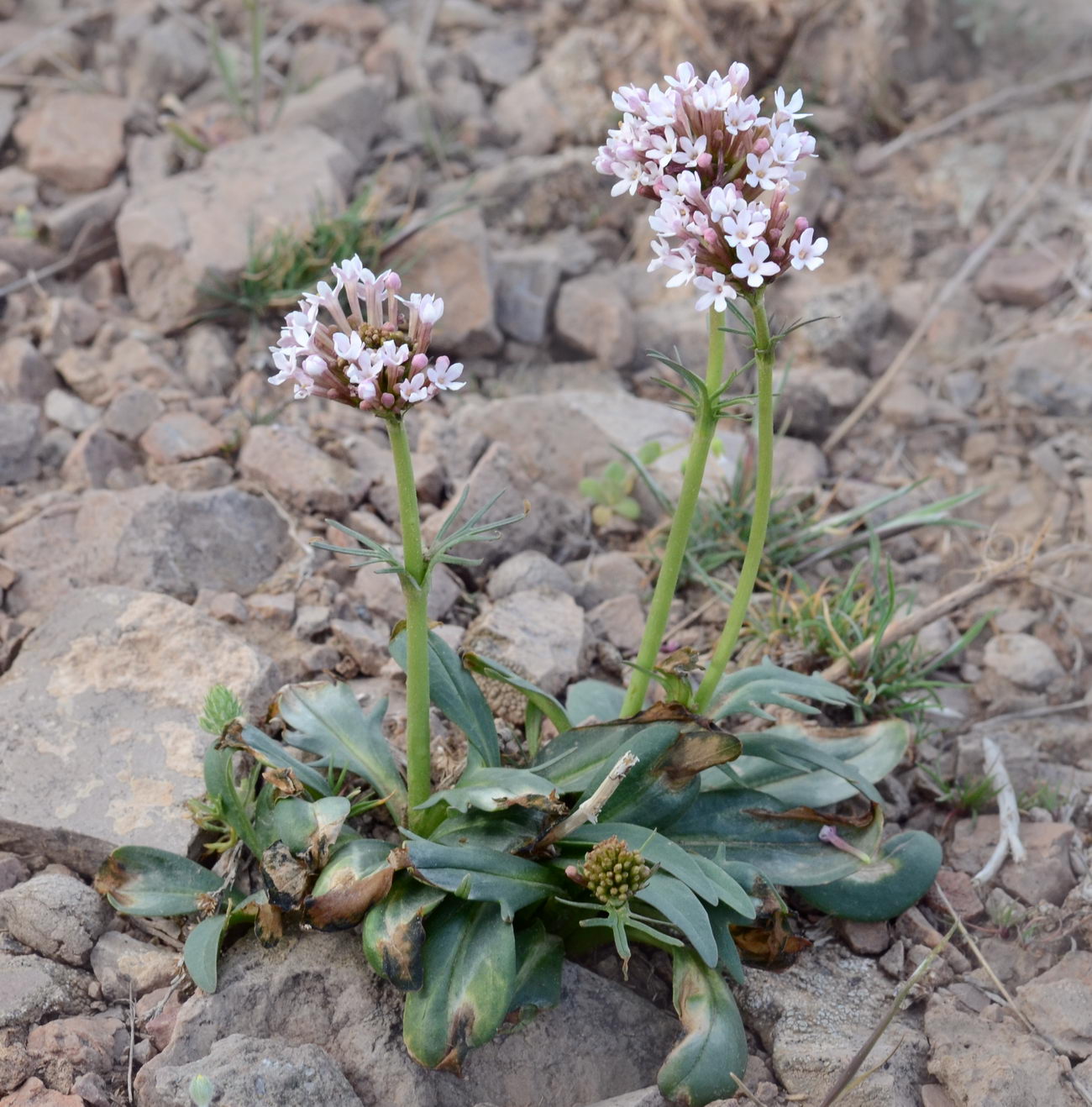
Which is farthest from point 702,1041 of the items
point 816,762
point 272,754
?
point 272,754

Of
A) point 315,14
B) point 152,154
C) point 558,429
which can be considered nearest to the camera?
point 558,429

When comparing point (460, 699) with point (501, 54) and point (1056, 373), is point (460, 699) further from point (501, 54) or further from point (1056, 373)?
point (501, 54)

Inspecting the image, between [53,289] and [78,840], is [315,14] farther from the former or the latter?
[78,840]

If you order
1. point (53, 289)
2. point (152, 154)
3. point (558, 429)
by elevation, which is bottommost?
point (558, 429)

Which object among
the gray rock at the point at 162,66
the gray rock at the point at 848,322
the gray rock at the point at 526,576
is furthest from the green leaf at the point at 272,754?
the gray rock at the point at 162,66

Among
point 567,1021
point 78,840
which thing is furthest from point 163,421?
point 567,1021

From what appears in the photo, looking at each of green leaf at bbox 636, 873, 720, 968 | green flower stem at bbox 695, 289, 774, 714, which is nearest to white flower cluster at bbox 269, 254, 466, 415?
green flower stem at bbox 695, 289, 774, 714

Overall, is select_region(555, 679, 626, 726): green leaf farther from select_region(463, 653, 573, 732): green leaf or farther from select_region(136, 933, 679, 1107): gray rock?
select_region(136, 933, 679, 1107): gray rock
